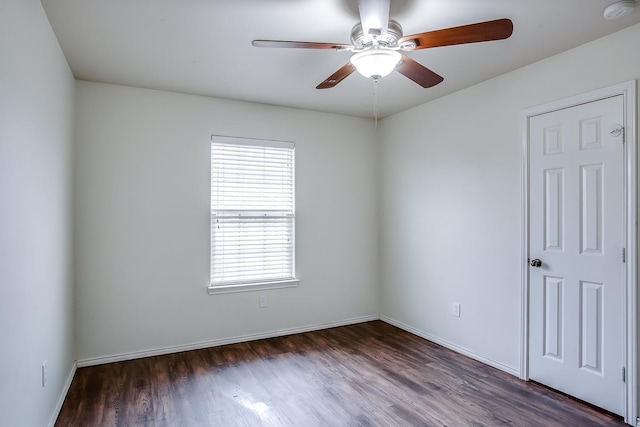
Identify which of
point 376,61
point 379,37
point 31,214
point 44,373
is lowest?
point 44,373

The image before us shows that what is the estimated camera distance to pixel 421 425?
2271mm

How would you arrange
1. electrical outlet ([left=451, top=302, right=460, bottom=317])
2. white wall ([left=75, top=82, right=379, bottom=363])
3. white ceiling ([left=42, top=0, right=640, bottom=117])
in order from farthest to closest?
electrical outlet ([left=451, top=302, right=460, bottom=317]) < white wall ([left=75, top=82, right=379, bottom=363]) < white ceiling ([left=42, top=0, right=640, bottom=117])

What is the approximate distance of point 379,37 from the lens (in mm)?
1905

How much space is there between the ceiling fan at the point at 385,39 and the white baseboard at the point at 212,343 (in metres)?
2.82

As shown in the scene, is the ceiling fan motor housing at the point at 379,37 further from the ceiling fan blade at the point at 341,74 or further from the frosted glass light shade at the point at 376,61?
the ceiling fan blade at the point at 341,74

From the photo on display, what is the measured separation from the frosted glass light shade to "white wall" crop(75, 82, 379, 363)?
6.61 feet

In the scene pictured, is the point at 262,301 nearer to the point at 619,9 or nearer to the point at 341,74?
the point at 341,74

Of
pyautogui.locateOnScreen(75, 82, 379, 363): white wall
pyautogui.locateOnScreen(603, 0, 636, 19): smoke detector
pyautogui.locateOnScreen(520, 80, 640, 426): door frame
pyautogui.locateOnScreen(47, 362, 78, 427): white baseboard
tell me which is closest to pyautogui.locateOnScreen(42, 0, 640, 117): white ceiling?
pyautogui.locateOnScreen(603, 0, 636, 19): smoke detector

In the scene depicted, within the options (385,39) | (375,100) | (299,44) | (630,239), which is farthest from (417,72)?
(630,239)

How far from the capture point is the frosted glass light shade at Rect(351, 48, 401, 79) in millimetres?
1931

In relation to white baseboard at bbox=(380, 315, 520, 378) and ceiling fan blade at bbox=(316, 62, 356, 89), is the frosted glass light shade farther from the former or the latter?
white baseboard at bbox=(380, 315, 520, 378)

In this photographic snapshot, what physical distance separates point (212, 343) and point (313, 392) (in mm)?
1350

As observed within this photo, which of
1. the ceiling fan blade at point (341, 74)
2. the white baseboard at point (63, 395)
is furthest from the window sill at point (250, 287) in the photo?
the ceiling fan blade at point (341, 74)

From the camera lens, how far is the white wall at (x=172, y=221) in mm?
3182
